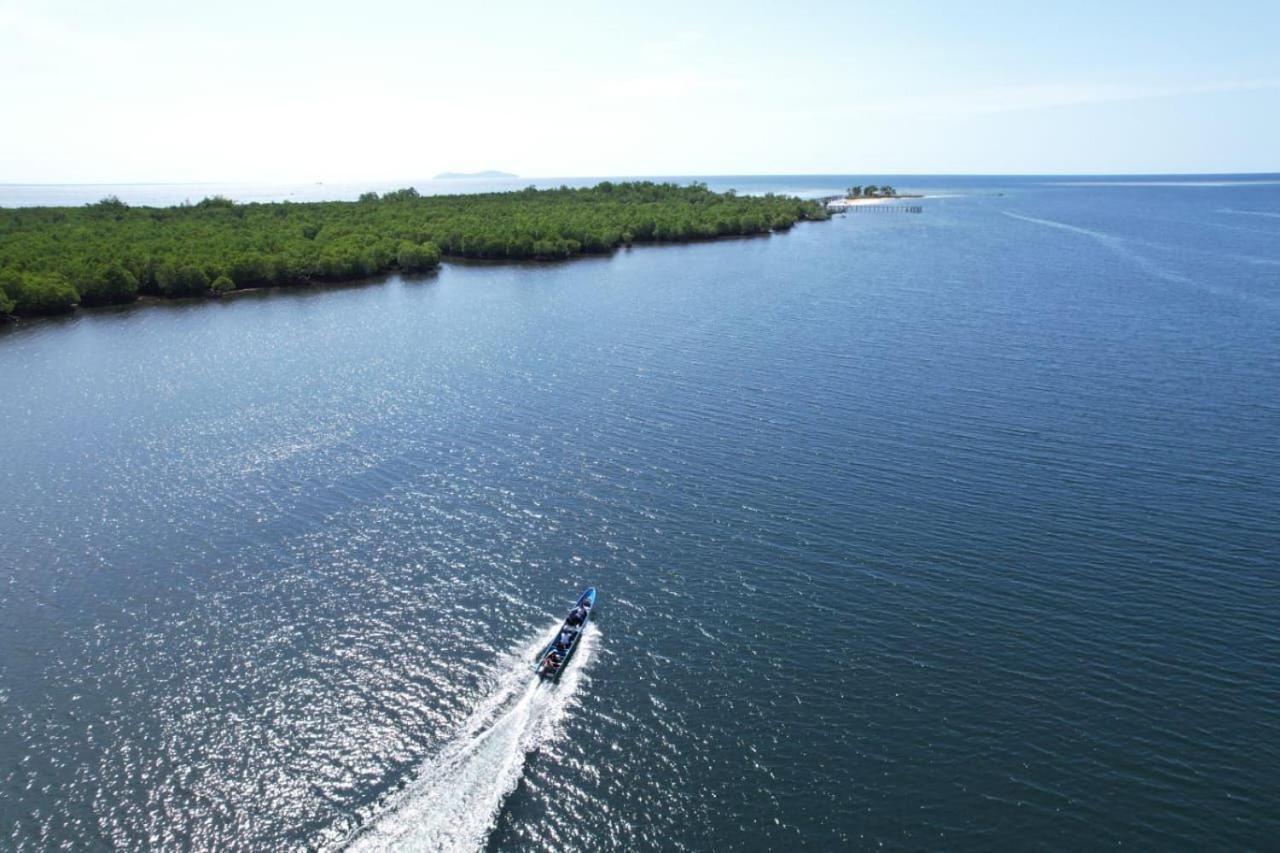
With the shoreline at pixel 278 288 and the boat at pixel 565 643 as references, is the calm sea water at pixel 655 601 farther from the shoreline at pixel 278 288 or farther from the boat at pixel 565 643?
the shoreline at pixel 278 288

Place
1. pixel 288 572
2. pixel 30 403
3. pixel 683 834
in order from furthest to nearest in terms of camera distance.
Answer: pixel 30 403 → pixel 288 572 → pixel 683 834

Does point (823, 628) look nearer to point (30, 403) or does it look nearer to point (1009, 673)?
point (1009, 673)

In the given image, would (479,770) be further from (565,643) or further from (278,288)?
(278,288)

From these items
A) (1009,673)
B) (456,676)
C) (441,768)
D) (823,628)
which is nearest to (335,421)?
(456,676)

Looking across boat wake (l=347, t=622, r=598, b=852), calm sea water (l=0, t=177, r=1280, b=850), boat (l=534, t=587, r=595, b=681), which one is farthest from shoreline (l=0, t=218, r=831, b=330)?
boat wake (l=347, t=622, r=598, b=852)

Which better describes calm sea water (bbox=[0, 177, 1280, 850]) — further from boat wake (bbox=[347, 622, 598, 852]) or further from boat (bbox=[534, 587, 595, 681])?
boat (bbox=[534, 587, 595, 681])

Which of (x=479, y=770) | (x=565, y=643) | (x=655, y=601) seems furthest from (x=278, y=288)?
(x=479, y=770)
